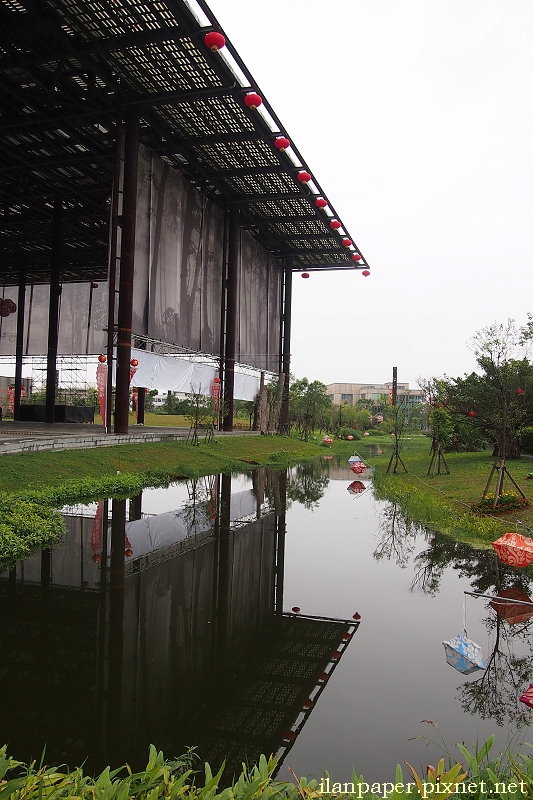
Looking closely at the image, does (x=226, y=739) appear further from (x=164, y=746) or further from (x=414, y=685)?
(x=414, y=685)

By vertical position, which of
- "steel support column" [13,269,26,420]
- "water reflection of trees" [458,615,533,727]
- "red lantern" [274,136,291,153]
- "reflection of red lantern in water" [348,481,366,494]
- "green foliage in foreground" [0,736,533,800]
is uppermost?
"red lantern" [274,136,291,153]

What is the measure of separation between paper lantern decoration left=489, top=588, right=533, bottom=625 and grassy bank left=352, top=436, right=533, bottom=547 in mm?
2037

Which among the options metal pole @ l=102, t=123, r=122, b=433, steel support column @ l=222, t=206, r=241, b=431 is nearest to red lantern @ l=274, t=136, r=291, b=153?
metal pole @ l=102, t=123, r=122, b=433

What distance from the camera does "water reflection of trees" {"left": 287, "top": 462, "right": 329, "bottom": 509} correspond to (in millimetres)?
11727

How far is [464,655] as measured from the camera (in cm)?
391

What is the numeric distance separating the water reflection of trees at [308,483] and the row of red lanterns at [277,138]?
9.53m

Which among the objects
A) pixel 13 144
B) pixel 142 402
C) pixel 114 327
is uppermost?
pixel 13 144

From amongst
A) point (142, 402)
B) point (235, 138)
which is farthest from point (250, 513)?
point (142, 402)

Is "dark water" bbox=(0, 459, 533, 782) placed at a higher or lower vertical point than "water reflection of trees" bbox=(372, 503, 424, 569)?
higher

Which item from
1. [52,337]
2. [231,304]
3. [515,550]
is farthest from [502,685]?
[52,337]

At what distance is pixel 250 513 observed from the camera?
9539mm

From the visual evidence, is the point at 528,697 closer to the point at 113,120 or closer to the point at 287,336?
the point at 113,120

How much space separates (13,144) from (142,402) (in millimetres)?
14180

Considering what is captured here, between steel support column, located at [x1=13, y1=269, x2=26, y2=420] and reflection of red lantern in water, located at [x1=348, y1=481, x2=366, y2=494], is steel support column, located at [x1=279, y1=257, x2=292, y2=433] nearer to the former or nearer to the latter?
steel support column, located at [x1=13, y1=269, x2=26, y2=420]
